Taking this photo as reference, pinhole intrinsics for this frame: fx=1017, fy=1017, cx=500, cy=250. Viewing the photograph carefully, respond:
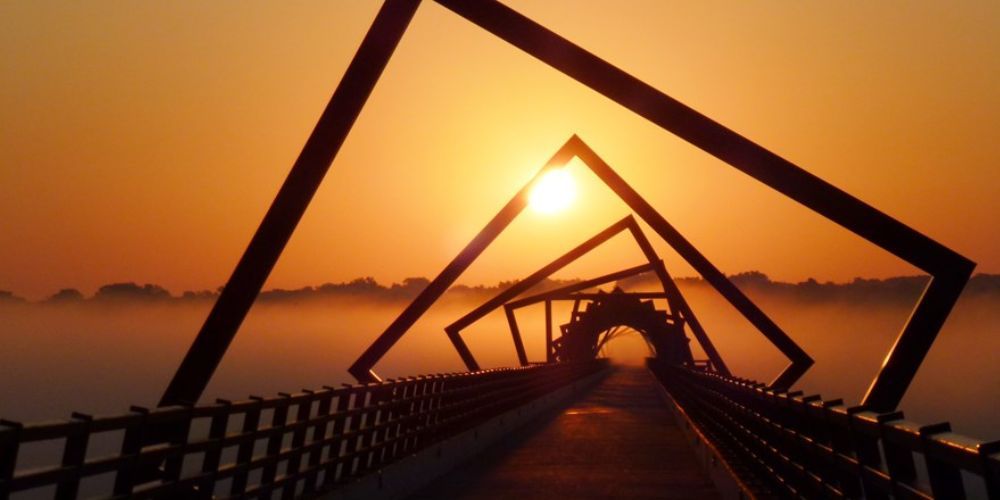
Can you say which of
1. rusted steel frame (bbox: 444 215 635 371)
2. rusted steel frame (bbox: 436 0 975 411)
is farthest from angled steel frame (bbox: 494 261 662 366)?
rusted steel frame (bbox: 436 0 975 411)

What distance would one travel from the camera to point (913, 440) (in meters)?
6.45

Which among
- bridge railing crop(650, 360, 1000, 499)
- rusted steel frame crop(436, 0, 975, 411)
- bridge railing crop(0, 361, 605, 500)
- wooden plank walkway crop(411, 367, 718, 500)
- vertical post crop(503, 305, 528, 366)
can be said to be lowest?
wooden plank walkway crop(411, 367, 718, 500)

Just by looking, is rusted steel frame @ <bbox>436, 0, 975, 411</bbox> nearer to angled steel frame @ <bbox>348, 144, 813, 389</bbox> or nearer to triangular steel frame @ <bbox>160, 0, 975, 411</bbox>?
triangular steel frame @ <bbox>160, 0, 975, 411</bbox>

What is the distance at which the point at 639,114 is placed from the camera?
1906 cm

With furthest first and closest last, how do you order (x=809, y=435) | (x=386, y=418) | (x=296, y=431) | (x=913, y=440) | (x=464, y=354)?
(x=464, y=354), (x=386, y=418), (x=296, y=431), (x=809, y=435), (x=913, y=440)

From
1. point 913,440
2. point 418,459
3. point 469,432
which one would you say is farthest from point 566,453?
point 913,440

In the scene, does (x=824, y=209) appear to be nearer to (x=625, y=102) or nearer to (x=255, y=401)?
(x=625, y=102)

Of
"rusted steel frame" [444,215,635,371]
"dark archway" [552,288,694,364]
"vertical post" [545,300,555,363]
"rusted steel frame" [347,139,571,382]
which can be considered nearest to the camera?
"rusted steel frame" [347,139,571,382]

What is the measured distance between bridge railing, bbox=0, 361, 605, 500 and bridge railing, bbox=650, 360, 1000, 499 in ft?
18.6

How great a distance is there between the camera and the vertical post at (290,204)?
52.7ft

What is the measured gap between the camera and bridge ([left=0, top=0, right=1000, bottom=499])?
26.4 feet

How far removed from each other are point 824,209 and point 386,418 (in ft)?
28.7

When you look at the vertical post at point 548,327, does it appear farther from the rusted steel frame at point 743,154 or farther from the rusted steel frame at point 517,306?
the rusted steel frame at point 743,154

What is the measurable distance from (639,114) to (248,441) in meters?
10.5
